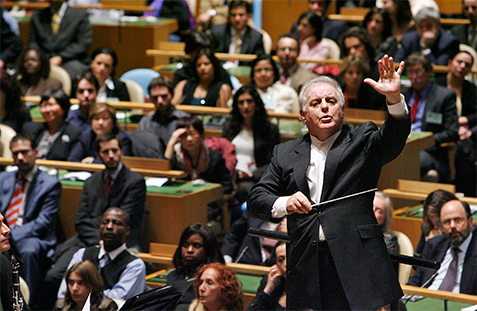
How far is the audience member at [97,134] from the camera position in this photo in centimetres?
528

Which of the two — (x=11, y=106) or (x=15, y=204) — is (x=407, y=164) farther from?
(x=11, y=106)

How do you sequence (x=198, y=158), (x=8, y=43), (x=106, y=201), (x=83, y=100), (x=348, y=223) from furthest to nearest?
(x=8, y=43), (x=83, y=100), (x=198, y=158), (x=106, y=201), (x=348, y=223)

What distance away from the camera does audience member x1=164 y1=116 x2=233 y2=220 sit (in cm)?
494

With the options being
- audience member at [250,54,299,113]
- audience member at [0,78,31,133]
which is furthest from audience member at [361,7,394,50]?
audience member at [0,78,31,133]

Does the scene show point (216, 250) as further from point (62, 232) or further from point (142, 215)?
point (62, 232)

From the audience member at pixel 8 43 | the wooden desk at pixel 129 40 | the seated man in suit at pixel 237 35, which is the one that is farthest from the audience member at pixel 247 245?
the audience member at pixel 8 43

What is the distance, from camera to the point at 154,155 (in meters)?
5.26

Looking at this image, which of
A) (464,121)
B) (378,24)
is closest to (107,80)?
(378,24)

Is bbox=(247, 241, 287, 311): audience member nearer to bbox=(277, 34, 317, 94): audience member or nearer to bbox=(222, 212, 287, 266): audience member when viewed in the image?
bbox=(222, 212, 287, 266): audience member

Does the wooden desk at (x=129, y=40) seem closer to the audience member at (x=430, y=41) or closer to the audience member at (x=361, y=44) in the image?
the audience member at (x=361, y=44)

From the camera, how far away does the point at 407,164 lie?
5.04 meters

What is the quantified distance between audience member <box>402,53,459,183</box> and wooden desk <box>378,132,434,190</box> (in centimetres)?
12

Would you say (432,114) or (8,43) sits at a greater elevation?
(8,43)

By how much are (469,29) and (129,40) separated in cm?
326
